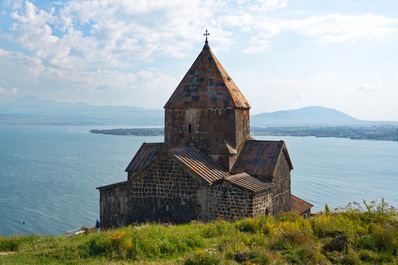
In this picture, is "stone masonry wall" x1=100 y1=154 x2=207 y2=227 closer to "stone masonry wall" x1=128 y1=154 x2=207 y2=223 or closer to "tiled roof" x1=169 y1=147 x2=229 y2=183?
"stone masonry wall" x1=128 y1=154 x2=207 y2=223

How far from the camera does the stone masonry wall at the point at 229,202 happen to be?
9.18 m

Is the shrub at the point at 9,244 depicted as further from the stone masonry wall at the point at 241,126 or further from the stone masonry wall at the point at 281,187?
the stone masonry wall at the point at 281,187

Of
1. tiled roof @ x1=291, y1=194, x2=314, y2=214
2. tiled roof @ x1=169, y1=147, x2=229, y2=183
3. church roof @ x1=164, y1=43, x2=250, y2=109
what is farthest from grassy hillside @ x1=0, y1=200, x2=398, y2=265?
tiled roof @ x1=291, y1=194, x2=314, y2=214

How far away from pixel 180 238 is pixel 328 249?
8.44 ft

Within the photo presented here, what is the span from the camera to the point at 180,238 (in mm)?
6531

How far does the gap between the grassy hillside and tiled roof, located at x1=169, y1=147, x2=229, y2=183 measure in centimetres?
270

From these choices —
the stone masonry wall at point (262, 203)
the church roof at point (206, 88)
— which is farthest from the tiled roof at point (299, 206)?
the church roof at point (206, 88)

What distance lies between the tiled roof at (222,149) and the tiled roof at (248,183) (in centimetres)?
92

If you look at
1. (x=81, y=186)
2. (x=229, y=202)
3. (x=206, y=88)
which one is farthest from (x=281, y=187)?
(x=81, y=186)

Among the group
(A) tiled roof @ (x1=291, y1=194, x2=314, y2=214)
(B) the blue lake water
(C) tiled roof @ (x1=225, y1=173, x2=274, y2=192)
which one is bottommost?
(B) the blue lake water

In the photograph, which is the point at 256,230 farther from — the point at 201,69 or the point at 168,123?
the point at 201,69

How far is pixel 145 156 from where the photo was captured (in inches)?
491

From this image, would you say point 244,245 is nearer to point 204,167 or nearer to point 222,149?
point 204,167

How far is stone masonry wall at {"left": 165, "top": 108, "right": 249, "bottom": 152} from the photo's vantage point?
37.0 feet
